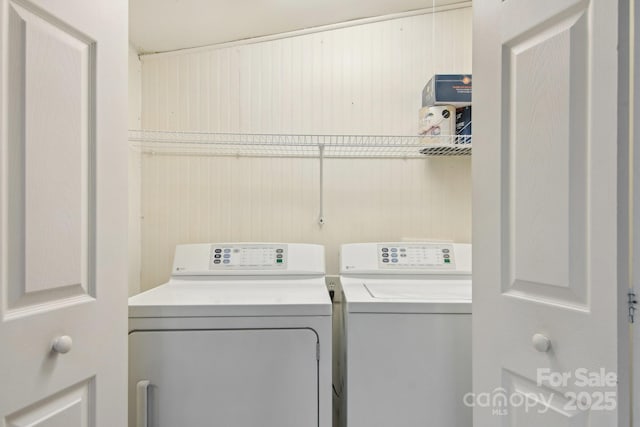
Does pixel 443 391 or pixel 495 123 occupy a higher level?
pixel 495 123

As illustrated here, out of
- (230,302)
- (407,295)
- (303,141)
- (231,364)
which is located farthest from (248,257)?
(407,295)

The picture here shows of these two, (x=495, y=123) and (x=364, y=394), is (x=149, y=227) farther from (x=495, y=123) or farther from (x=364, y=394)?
(x=495, y=123)

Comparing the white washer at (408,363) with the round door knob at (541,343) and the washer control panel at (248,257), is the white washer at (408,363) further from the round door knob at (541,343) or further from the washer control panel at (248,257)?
the washer control panel at (248,257)

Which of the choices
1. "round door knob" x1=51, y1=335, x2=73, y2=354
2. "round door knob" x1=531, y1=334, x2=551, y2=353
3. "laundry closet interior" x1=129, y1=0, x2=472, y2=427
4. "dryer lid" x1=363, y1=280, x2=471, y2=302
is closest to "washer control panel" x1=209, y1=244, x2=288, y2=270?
"laundry closet interior" x1=129, y1=0, x2=472, y2=427

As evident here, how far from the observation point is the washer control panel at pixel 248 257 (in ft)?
5.22

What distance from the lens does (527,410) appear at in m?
0.78

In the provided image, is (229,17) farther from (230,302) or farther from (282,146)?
(230,302)

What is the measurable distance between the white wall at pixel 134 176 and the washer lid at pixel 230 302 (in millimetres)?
478

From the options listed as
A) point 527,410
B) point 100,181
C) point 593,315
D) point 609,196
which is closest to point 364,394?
point 527,410

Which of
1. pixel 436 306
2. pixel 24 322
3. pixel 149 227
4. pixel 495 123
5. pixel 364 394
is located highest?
pixel 495 123

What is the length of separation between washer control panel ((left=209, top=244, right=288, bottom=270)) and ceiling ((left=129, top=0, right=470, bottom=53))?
1172 mm

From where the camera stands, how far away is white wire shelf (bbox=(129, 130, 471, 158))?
1748 millimetres

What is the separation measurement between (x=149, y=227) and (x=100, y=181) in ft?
3.64

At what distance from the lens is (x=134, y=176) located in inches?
68.4
